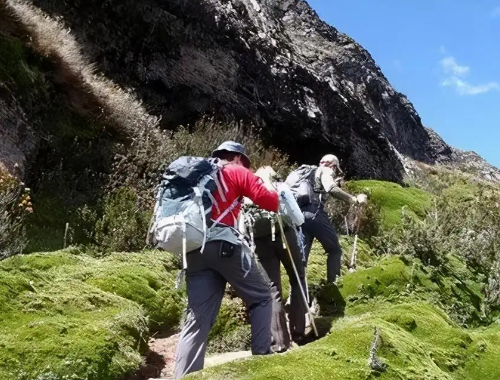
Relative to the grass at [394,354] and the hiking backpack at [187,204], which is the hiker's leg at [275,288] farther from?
the hiking backpack at [187,204]

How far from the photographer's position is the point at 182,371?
370cm

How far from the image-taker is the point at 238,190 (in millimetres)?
3877

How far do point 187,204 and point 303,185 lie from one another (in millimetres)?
2475

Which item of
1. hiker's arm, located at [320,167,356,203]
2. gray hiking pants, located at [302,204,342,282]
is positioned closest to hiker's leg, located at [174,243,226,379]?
hiker's arm, located at [320,167,356,203]

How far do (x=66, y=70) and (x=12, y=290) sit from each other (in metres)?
6.33

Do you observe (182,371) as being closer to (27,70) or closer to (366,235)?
(27,70)

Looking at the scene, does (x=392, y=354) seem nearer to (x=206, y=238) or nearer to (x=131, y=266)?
(x=206, y=238)

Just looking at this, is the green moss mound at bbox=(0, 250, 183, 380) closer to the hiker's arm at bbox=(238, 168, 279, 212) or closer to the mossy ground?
the mossy ground

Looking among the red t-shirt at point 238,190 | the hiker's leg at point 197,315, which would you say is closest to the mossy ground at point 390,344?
the hiker's leg at point 197,315

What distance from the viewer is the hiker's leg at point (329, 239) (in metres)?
6.04

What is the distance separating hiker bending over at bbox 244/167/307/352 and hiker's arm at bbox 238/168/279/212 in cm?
63

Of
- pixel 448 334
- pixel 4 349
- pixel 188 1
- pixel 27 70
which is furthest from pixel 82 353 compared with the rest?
pixel 188 1

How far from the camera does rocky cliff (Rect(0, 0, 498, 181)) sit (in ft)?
41.1

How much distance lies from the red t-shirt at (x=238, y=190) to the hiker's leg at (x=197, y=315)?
0.97 feet
